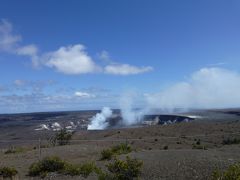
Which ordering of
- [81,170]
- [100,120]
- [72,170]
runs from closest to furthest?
[81,170] → [72,170] → [100,120]

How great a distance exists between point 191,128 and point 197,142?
1722cm

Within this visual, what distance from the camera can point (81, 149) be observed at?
29094mm

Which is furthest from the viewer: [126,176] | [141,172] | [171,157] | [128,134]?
[128,134]

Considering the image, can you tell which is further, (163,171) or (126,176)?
(163,171)

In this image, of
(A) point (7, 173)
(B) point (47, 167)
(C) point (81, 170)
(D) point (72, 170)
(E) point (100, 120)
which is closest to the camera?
(C) point (81, 170)

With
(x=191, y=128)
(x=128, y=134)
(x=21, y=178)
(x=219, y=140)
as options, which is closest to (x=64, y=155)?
(x=21, y=178)

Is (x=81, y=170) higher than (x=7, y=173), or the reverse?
(x=81, y=170)

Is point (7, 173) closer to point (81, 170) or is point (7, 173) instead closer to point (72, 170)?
point (72, 170)

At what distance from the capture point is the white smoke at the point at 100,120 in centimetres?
9103

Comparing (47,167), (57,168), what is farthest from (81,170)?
(47,167)

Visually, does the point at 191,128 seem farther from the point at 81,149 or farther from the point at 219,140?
the point at 81,149

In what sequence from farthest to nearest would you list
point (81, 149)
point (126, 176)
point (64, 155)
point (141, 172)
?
1. point (81, 149)
2. point (64, 155)
3. point (141, 172)
4. point (126, 176)

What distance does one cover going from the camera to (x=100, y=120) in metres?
105

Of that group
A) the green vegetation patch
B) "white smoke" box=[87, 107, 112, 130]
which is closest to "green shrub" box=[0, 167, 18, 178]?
the green vegetation patch
